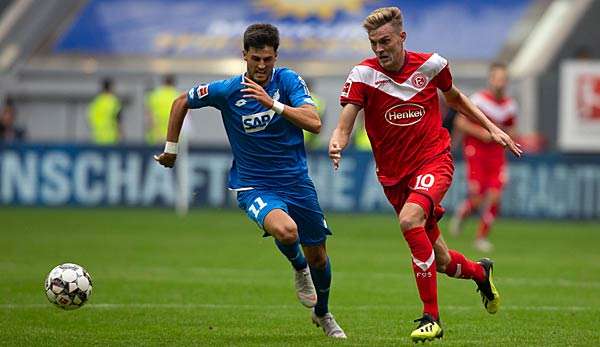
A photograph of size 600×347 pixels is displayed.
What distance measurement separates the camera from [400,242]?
1898cm

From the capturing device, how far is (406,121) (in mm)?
9570

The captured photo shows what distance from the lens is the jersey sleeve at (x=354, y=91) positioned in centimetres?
944

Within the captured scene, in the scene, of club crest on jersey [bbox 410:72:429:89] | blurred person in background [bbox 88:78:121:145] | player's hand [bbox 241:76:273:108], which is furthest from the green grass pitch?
blurred person in background [bbox 88:78:121:145]

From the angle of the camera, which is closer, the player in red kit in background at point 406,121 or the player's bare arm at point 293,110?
the player's bare arm at point 293,110

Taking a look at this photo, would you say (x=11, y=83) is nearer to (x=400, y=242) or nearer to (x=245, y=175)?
(x=400, y=242)

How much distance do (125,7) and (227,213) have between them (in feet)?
35.3

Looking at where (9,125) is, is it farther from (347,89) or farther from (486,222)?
(347,89)

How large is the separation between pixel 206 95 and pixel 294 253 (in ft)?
4.29

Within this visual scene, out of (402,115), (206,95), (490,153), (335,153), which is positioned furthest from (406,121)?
(490,153)

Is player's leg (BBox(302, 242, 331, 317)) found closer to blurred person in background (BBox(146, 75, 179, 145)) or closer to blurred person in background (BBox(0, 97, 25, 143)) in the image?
blurred person in background (BBox(146, 75, 179, 145))

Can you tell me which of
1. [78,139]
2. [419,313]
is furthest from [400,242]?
[78,139]

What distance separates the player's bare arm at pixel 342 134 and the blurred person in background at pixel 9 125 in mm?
20070

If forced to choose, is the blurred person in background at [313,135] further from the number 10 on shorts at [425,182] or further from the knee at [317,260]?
the number 10 on shorts at [425,182]

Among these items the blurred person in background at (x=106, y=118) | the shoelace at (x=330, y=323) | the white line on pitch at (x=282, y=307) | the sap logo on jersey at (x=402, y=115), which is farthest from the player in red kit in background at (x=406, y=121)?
the blurred person in background at (x=106, y=118)
